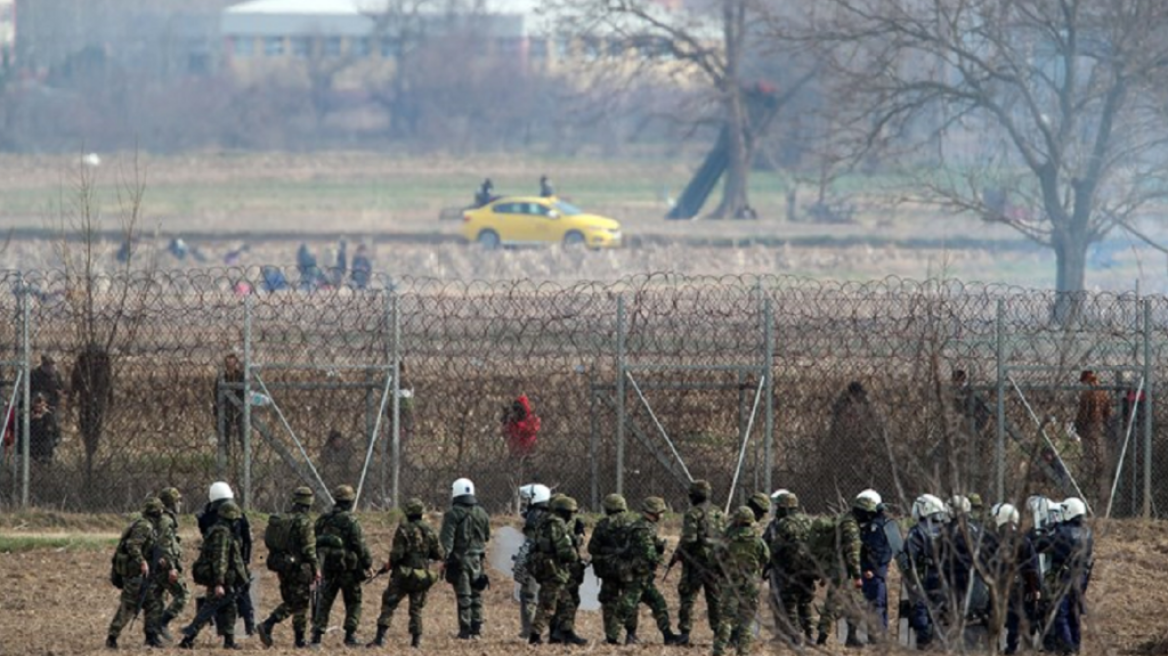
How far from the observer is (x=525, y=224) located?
148ft

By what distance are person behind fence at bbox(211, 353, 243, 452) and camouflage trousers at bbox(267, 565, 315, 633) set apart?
4.27m

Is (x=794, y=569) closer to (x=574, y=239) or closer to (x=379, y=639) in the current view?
(x=379, y=639)

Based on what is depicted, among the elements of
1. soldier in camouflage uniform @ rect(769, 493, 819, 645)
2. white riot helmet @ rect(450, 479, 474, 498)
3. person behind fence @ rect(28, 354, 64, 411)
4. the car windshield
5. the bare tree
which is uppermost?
the bare tree

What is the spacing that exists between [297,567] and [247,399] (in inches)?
154

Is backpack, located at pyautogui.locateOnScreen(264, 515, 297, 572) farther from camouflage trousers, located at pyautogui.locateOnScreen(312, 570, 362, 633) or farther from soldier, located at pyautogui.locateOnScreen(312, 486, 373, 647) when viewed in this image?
camouflage trousers, located at pyautogui.locateOnScreen(312, 570, 362, 633)

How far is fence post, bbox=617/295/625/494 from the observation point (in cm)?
1789

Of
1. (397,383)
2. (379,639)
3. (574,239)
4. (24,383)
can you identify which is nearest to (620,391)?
(397,383)

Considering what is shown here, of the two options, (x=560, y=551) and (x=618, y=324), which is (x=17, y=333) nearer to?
(x=618, y=324)

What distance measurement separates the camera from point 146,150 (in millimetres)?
68938

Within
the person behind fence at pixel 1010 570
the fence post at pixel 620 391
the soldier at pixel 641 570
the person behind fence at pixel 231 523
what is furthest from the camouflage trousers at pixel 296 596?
the person behind fence at pixel 1010 570

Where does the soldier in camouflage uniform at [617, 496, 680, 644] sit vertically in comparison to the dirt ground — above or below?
above

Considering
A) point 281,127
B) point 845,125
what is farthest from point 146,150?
point 845,125

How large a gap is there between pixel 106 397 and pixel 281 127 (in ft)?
181

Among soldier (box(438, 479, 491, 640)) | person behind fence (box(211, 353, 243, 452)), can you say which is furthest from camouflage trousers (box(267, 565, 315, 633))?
person behind fence (box(211, 353, 243, 452))
